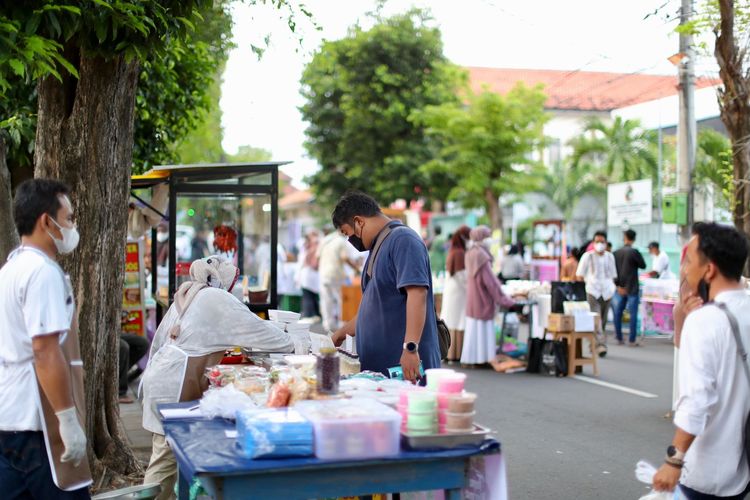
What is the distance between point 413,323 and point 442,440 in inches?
68.3

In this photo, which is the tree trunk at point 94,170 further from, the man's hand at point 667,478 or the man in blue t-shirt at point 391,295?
the man's hand at point 667,478

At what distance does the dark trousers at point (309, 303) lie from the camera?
64.5 ft

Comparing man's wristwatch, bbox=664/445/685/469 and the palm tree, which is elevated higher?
the palm tree

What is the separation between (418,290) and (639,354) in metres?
11.1

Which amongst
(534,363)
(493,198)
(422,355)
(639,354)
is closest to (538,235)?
(493,198)

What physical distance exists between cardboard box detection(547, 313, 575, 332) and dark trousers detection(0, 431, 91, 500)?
9491 millimetres

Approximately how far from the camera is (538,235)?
123 feet

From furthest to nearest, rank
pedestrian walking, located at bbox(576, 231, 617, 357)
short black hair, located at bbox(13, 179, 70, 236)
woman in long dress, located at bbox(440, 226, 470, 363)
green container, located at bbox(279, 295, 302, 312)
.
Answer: green container, located at bbox(279, 295, 302, 312) < pedestrian walking, located at bbox(576, 231, 617, 357) < woman in long dress, located at bbox(440, 226, 470, 363) < short black hair, located at bbox(13, 179, 70, 236)

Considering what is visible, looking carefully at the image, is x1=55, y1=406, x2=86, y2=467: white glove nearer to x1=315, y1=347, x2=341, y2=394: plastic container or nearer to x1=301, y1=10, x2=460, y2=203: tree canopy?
x1=315, y1=347, x2=341, y2=394: plastic container

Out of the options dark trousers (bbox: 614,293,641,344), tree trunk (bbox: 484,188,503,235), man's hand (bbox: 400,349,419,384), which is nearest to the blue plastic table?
man's hand (bbox: 400,349,419,384)

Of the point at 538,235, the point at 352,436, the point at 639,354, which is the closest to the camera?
the point at 352,436

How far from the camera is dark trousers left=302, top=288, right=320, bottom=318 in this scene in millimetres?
19672

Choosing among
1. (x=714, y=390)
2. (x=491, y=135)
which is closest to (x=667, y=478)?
(x=714, y=390)

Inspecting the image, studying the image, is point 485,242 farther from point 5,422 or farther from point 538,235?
point 538,235
